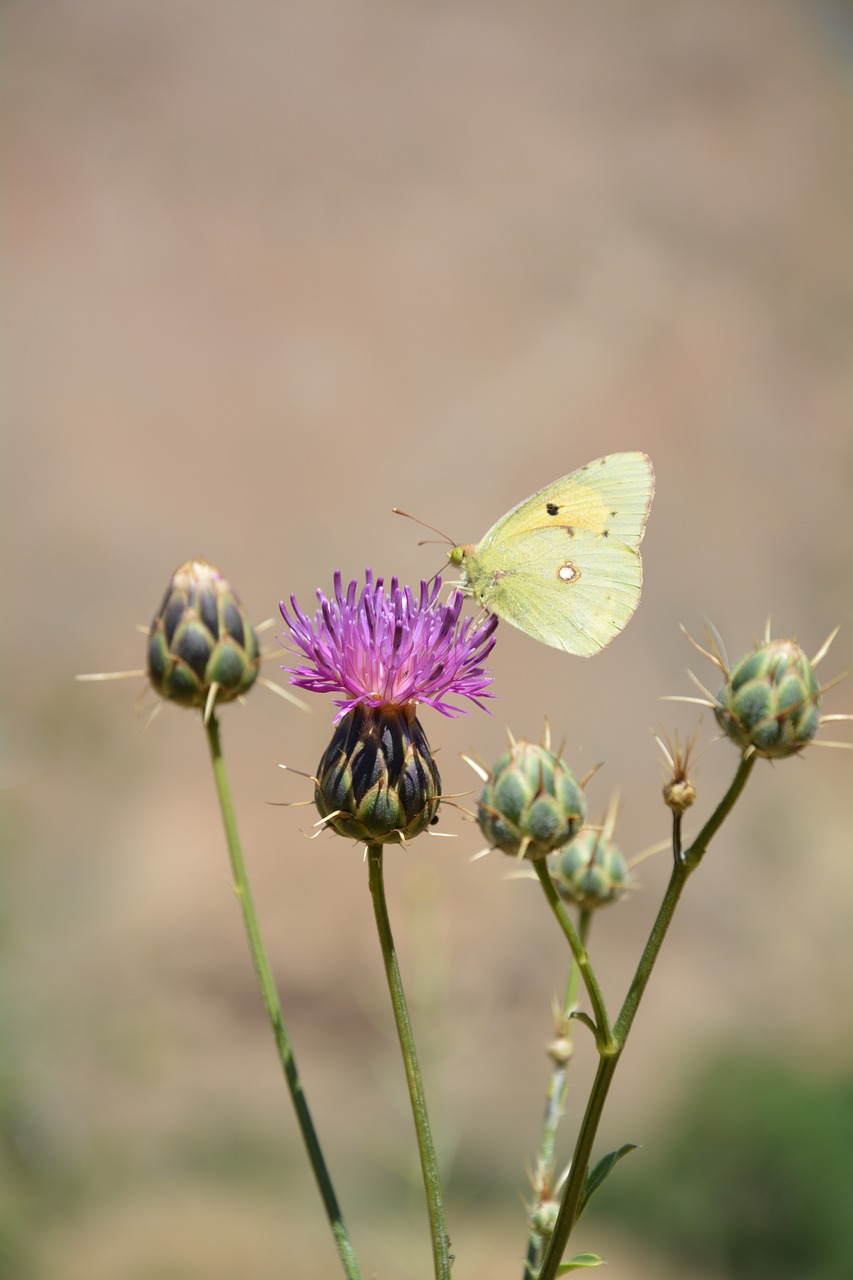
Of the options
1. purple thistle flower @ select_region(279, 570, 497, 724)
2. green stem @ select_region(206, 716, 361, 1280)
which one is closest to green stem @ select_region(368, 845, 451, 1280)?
green stem @ select_region(206, 716, 361, 1280)

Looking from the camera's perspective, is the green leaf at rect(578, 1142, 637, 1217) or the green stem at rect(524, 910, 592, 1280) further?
the green stem at rect(524, 910, 592, 1280)

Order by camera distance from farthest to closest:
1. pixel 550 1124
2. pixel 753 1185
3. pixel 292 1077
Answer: pixel 753 1185, pixel 550 1124, pixel 292 1077

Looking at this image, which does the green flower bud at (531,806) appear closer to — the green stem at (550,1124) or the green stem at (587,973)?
the green stem at (587,973)

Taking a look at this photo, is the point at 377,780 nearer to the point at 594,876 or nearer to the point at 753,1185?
the point at 594,876

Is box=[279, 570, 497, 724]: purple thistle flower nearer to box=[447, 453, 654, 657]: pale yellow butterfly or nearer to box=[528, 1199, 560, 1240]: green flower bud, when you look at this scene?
box=[447, 453, 654, 657]: pale yellow butterfly

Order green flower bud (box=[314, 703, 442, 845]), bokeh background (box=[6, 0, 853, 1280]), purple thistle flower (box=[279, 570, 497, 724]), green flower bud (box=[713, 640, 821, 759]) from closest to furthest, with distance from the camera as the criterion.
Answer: green flower bud (box=[713, 640, 821, 759]) < green flower bud (box=[314, 703, 442, 845]) < purple thistle flower (box=[279, 570, 497, 724]) < bokeh background (box=[6, 0, 853, 1280])

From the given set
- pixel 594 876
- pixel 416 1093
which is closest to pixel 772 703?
pixel 594 876

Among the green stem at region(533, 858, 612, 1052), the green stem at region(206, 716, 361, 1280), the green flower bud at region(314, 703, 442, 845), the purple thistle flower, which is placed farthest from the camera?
the purple thistle flower

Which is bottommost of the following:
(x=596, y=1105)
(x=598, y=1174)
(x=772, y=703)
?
(x=598, y=1174)

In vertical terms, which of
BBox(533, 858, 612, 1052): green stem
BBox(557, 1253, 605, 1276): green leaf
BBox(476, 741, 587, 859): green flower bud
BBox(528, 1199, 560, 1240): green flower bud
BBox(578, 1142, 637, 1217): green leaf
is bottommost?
BBox(528, 1199, 560, 1240): green flower bud
